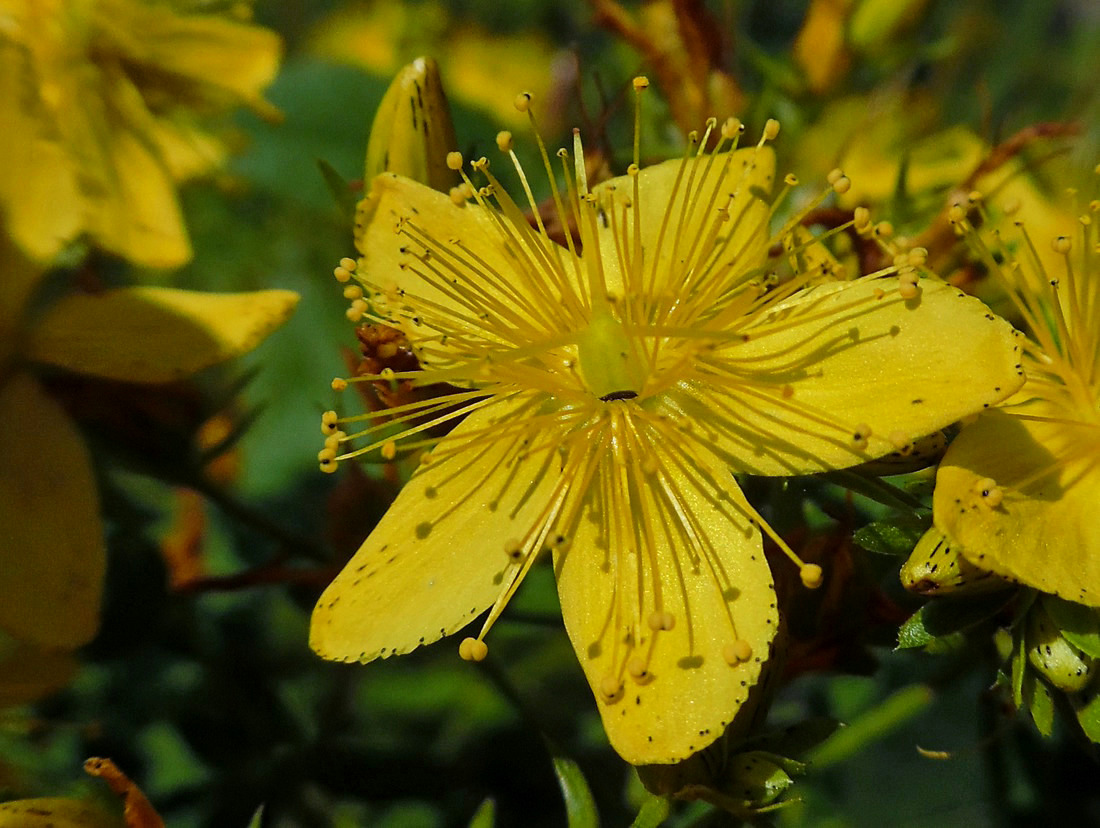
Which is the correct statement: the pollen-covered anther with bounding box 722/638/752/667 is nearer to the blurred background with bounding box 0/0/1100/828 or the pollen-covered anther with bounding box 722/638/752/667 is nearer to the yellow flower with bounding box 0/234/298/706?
the blurred background with bounding box 0/0/1100/828

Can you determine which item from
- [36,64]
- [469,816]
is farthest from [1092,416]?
[36,64]

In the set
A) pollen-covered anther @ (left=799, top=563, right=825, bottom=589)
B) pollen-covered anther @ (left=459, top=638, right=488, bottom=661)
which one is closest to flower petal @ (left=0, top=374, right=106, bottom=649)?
pollen-covered anther @ (left=459, top=638, right=488, bottom=661)

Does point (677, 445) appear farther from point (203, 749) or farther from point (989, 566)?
point (203, 749)

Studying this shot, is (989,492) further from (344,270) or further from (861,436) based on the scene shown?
(344,270)

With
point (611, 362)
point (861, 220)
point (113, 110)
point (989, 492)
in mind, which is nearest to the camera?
→ point (989, 492)

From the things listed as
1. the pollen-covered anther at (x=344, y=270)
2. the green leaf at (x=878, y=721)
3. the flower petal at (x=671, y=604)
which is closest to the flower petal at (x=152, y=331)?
the pollen-covered anther at (x=344, y=270)

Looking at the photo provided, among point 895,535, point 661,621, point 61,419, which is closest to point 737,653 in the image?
point 661,621

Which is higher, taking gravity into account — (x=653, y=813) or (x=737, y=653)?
(x=737, y=653)
